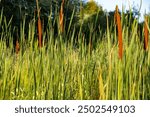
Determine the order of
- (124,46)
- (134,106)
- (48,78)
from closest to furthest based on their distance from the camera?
(134,106) → (124,46) → (48,78)

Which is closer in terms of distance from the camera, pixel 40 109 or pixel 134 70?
pixel 134 70

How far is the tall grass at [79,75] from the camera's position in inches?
92.0

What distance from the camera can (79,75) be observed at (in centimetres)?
287

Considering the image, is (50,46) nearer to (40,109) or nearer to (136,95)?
(40,109)

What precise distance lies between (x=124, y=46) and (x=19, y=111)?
73 cm

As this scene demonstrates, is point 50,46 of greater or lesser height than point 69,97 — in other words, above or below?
above

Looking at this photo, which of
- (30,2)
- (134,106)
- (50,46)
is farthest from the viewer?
(30,2)

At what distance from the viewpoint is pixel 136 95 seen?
2.45 m

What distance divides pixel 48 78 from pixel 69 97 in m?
0.18

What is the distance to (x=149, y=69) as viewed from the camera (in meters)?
2.54

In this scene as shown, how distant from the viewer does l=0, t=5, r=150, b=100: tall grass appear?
2338mm

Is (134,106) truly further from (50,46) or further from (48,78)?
(50,46)

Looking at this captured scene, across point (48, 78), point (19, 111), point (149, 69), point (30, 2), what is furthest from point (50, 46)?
point (30, 2)

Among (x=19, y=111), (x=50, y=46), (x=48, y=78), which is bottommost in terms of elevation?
(x=19, y=111)
